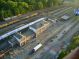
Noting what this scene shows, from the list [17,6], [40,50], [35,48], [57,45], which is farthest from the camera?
[17,6]

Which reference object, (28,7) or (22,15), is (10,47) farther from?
(28,7)

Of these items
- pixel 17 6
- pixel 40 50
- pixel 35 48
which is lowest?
pixel 40 50

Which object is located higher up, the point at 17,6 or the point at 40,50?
the point at 17,6

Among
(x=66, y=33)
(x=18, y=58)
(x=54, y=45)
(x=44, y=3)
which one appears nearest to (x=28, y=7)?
(x=44, y=3)

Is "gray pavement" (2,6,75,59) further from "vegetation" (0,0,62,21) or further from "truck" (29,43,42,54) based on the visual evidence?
"vegetation" (0,0,62,21)

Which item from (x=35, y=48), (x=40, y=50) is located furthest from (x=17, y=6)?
(x=40, y=50)

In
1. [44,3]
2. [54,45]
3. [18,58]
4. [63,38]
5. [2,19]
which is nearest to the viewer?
[18,58]

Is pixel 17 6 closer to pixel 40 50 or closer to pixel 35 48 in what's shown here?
pixel 35 48

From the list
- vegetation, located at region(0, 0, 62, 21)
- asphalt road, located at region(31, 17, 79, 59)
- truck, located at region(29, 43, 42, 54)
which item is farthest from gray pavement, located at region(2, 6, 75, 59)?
vegetation, located at region(0, 0, 62, 21)
